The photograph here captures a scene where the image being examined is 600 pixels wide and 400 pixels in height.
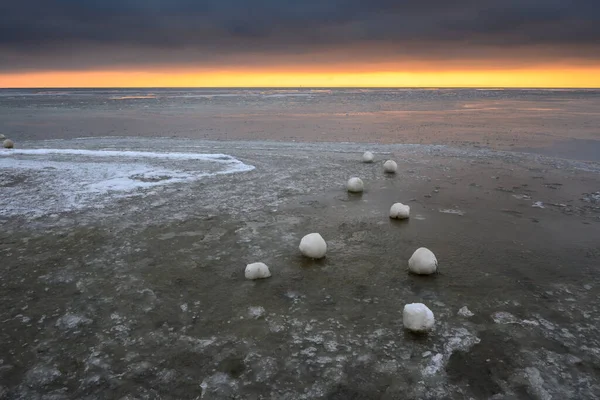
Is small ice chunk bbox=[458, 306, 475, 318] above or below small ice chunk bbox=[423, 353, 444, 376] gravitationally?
above

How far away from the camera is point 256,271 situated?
4.63 m

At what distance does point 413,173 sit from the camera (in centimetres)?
1009

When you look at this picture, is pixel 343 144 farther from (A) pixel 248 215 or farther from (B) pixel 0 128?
(B) pixel 0 128

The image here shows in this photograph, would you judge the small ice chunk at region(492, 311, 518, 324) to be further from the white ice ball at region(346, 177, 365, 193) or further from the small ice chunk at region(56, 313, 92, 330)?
the white ice ball at region(346, 177, 365, 193)

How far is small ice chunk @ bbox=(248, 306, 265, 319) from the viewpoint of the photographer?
154 inches

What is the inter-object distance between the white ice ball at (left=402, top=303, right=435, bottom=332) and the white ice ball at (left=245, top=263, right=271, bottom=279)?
66.5 inches

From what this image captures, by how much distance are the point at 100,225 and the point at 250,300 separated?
341 centimetres

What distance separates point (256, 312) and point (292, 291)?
0.55 metres

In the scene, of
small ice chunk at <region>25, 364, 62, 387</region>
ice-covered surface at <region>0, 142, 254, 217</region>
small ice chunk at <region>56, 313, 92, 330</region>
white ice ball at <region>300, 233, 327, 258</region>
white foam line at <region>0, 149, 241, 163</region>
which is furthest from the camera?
white foam line at <region>0, 149, 241, 163</region>

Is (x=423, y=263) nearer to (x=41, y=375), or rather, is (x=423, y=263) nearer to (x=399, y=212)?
(x=399, y=212)

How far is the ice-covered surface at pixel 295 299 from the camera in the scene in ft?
10.2

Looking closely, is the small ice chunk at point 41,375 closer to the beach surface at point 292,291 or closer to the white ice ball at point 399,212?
the beach surface at point 292,291

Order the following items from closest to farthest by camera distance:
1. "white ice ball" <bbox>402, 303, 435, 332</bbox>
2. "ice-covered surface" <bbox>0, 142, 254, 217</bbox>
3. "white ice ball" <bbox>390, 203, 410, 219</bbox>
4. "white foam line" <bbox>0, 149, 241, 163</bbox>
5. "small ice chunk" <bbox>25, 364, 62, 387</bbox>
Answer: "small ice chunk" <bbox>25, 364, 62, 387</bbox> < "white ice ball" <bbox>402, 303, 435, 332</bbox> < "white ice ball" <bbox>390, 203, 410, 219</bbox> < "ice-covered surface" <bbox>0, 142, 254, 217</bbox> < "white foam line" <bbox>0, 149, 241, 163</bbox>

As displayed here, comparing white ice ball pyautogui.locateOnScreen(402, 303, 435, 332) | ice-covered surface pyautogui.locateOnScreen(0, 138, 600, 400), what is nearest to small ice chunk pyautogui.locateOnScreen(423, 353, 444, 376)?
ice-covered surface pyautogui.locateOnScreen(0, 138, 600, 400)
